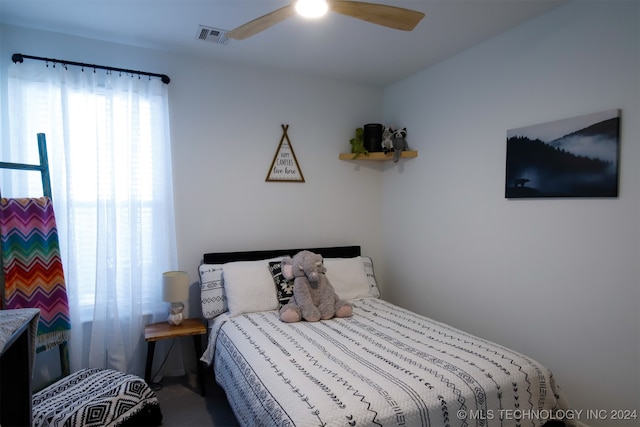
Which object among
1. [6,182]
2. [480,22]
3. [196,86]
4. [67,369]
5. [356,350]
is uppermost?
[480,22]

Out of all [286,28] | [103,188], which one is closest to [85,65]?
[103,188]

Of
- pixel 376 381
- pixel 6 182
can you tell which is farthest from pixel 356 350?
pixel 6 182

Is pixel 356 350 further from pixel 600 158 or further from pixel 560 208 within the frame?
pixel 600 158

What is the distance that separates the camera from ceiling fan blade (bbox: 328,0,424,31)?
58.9 inches

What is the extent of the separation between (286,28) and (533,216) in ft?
6.75

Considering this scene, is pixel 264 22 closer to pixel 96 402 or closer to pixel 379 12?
pixel 379 12

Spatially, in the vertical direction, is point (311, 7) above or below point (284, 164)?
above

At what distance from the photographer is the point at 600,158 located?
2.00 m

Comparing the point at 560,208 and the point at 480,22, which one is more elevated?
the point at 480,22

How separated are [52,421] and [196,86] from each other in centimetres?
238

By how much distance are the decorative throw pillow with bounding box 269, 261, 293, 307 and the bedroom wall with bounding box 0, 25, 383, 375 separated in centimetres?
46

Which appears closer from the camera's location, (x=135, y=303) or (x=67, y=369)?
(x=67, y=369)

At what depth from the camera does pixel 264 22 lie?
1.66 metres

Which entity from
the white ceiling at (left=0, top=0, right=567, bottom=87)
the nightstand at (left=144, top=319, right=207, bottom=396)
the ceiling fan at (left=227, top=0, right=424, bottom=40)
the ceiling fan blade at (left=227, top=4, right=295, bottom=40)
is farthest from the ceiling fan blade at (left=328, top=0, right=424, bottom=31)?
the nightstand at (left=144, top=319, right=207, bottom=396)
